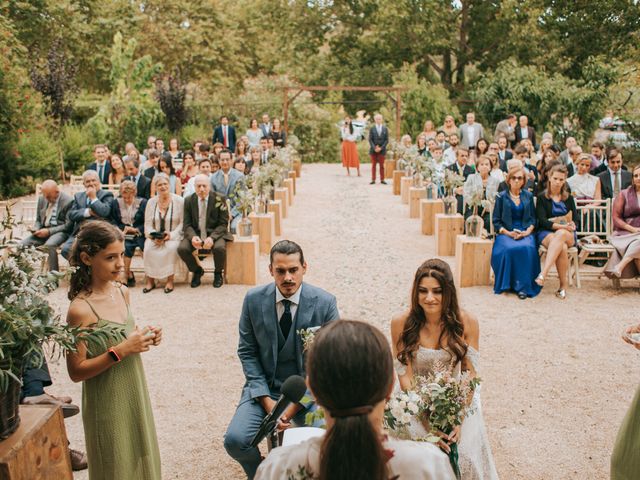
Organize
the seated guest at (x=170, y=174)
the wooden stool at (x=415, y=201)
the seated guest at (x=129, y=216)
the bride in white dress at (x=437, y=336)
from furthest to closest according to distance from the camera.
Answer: the wooden stool at (x=415, y=201) < the seated guest at (x=170, y=174) < the seated guest at (x=129, y=216) < the bride in white dress at (x=437, y=336)

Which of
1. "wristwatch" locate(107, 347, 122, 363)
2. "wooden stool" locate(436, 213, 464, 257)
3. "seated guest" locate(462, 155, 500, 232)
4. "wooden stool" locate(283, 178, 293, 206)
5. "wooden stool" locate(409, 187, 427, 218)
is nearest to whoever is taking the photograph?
"wristwatch" locate(107, 347, 122, 363)

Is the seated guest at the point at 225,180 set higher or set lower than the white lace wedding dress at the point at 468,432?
higher

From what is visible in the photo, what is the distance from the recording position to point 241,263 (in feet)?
30.0

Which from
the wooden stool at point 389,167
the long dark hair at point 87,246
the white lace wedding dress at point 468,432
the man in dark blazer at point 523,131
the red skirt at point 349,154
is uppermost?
the man in dark blazer at point 523,131

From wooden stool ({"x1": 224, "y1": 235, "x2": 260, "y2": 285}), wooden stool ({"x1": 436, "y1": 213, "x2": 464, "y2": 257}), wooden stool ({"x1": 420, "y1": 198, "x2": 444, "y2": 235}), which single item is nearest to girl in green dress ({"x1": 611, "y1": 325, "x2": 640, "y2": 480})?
wooden stool ({"x1": 224, "y1": 235, "x2": 260, "y2": 285})

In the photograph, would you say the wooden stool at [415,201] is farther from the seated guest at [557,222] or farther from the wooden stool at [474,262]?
the seated guest at [557,222]

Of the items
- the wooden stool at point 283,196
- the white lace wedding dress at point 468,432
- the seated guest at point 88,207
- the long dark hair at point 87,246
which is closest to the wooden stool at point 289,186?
the wooden stool at point 283,196

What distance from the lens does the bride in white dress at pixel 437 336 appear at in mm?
3889

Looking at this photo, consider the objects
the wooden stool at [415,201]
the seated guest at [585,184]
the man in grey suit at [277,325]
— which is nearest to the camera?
the man in grey suit at [277,325]

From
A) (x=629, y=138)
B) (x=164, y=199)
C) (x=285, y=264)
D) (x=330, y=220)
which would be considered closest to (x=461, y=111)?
(x=629, y=138)

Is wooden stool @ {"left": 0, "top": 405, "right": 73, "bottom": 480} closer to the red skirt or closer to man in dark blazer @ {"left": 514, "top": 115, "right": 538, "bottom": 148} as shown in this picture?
Result: man in dark blazer @ {"left": 514, "top": 115, "right": 538, "bottom": 148}

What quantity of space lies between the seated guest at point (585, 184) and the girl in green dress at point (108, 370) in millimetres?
7993

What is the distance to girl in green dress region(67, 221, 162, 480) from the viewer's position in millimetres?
3312

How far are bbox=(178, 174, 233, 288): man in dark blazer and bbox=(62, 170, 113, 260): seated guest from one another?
1159 millimetres
